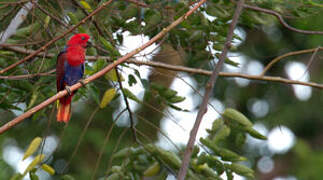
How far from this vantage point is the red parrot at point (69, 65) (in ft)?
12.8

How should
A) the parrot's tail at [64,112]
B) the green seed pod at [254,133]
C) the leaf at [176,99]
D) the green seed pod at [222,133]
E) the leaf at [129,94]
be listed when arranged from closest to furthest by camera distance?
the green seed pod at [254,133] < the green seed pod at [222,133] < the leaf at [129,94] < the leaf at [176,99] < the parrot's tail at [64,112]

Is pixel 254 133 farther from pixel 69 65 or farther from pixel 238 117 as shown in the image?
pixel 69 65

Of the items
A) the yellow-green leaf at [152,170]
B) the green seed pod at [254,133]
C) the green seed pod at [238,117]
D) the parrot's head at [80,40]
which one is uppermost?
the parrot's head at [80,40]

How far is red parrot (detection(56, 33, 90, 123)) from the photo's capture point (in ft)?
12.8

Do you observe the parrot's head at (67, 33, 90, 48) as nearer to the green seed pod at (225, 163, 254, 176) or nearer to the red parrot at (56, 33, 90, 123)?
the red parrot at (56, 33, 90, 123)

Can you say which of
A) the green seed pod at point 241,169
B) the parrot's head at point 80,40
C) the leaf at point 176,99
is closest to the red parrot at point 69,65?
the parrot's head at point 80,40

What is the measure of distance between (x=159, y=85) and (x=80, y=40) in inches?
35.7

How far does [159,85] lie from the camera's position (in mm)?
3350

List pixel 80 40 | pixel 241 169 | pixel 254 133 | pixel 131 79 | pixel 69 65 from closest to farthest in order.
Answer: pixel 254 133, pixel 241 169, pixel 131 79, pixel 80 40, pixel 69 65

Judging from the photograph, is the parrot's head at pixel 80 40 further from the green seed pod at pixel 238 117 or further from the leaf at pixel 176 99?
the green seed pod at pixel 238 117

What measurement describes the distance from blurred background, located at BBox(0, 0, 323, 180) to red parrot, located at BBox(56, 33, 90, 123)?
0.28 ft

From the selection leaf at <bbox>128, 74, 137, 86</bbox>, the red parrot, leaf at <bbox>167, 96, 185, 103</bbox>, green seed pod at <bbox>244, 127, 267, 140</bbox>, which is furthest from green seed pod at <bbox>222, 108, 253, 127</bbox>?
the red parrot

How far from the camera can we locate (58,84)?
378 cm

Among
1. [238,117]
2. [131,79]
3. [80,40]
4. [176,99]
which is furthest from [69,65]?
[238,117]
